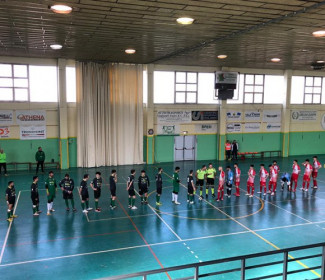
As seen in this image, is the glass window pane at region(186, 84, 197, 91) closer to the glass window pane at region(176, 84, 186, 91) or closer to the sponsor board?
the glass window pane at region(176, 84, 186, 91)

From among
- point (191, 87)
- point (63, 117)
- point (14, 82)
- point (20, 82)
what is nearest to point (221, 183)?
point (63, 117)

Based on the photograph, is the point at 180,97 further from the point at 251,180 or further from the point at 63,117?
the point at 251,180

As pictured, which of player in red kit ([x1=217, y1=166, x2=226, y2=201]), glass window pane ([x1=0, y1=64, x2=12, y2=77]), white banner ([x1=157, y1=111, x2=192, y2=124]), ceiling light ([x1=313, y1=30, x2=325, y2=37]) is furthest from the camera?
white banner ([x1=157, y1=111, x2=192, y2=124])

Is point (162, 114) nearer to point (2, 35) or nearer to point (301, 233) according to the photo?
point (2, 35)

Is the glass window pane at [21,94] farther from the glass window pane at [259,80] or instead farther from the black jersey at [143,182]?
the glass window pane at [259,80]

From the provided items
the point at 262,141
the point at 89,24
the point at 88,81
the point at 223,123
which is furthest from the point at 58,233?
the point at 262,141

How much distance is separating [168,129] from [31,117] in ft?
31.7

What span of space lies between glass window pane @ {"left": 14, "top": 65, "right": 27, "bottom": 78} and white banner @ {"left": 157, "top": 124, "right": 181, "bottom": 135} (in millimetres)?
9811

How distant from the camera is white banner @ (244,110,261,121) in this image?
27297 millimetres

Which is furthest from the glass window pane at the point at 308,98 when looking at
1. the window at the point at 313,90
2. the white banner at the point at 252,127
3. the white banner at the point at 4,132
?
the white banner at the point at 4,132

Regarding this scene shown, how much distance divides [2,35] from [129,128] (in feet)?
39.2

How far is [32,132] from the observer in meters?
21.8

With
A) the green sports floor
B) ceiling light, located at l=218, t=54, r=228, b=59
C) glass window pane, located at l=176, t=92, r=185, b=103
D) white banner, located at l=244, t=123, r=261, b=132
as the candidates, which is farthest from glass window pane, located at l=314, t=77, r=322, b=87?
the green sports floor

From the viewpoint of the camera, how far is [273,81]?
27859mm
